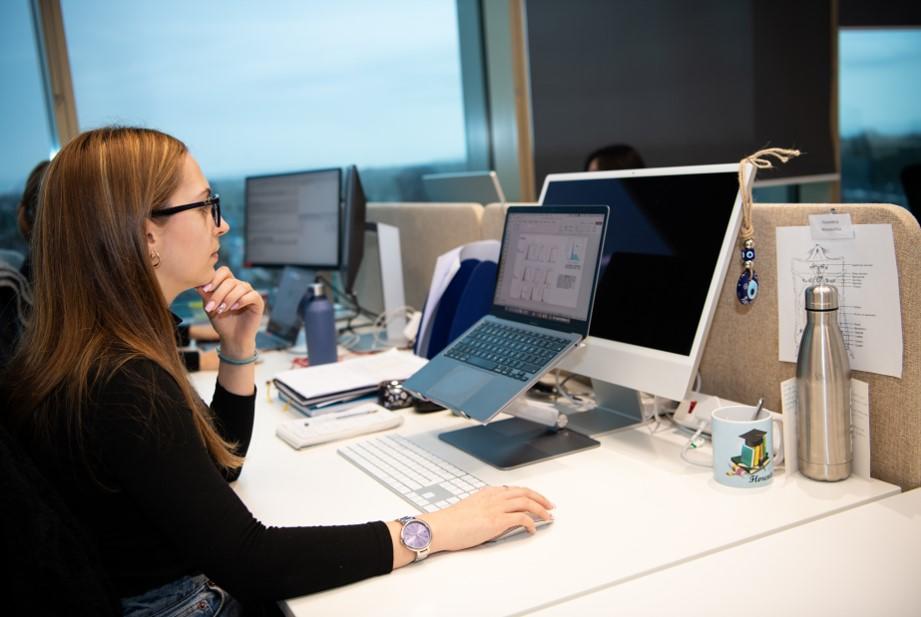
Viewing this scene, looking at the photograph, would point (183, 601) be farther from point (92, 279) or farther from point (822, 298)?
point (822, 298)

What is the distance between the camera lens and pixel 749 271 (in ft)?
4.13

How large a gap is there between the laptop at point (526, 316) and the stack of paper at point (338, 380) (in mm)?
253

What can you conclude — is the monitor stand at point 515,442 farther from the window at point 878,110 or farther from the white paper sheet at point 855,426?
the window at point 878,110

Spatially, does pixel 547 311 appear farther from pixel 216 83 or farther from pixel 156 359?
pixel 216 83

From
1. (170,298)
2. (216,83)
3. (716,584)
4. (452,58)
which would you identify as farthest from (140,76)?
(716,584)

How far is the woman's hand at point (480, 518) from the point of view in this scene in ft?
3.21

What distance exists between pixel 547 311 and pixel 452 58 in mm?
2714

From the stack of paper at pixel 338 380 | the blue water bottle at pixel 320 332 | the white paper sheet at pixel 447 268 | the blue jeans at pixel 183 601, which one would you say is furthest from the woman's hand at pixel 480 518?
the blue water bottle at pixel 320 332

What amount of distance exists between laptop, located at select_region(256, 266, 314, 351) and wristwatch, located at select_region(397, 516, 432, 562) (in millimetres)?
1385

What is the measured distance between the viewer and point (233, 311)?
4.55ft

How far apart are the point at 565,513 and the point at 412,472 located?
271mm

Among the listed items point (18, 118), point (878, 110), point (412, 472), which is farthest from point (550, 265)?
point (878, 110)

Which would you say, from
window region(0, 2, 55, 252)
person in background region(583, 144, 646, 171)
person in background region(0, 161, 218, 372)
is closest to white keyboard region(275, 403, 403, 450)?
person in background region(0, 161, 218, 372)

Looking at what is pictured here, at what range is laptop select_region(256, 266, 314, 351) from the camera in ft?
7.66
